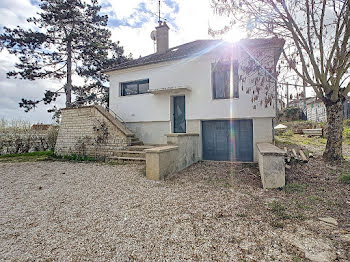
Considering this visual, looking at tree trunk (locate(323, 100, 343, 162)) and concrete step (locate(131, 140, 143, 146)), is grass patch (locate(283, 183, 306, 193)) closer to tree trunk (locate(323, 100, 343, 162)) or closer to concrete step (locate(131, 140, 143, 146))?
tree trunk (locate(323, 100, 343, 162))

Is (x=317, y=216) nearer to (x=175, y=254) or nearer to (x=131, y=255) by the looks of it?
(x=175, y=254)

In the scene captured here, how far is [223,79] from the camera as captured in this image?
27.0ft

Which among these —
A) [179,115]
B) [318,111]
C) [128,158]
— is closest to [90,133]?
[128,158]

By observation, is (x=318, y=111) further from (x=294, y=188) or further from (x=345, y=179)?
(x=294, y=188)

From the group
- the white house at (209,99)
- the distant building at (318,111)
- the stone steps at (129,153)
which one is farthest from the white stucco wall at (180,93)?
the distant building at (318,111)

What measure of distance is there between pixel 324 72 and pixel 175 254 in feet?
22.0

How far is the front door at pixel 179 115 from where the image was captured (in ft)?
30.2

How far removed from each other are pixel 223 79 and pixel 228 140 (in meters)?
2.83

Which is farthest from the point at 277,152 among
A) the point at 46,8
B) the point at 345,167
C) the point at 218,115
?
the point at 46,8

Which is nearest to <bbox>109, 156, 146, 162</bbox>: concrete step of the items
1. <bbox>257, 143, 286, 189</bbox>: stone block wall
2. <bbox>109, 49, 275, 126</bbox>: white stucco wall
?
<bbox>109, 49, 275, 126</bbox>: white stucco wall

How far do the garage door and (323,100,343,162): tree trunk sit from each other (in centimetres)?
264

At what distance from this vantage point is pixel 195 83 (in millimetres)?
8609

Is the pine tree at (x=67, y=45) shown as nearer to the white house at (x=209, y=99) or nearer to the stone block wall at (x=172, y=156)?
the white house at (x=209, y=99)

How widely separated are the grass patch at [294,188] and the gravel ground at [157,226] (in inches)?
9.7
